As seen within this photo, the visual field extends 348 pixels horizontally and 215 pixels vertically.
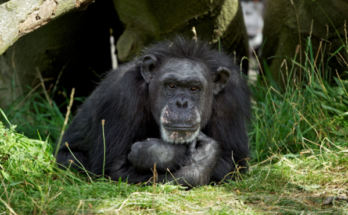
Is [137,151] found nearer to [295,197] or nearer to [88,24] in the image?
[295,197]

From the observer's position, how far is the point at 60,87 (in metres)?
8.23

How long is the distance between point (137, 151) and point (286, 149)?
2259mm

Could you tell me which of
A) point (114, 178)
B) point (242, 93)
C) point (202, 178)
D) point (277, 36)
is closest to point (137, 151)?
point (114, 178)

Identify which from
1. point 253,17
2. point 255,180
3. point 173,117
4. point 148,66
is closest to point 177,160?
point 173,117

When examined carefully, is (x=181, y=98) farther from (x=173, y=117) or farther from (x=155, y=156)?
(x=155, y=156)

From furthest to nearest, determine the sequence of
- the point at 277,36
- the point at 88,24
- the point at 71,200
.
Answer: the point at 88,24, the point at 277,36, the point at 71,200

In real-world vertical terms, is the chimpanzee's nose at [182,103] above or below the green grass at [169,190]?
above

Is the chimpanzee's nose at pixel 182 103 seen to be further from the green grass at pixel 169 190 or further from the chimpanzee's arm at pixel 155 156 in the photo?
the green grass at pixel 169 190

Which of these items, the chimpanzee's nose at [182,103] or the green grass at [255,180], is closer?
the green grass at [255,180]

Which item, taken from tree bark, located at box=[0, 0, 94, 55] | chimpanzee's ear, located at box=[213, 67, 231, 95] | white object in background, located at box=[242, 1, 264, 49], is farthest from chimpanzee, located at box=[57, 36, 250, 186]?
white object in background, located at box=[242, 1, 264, 49]

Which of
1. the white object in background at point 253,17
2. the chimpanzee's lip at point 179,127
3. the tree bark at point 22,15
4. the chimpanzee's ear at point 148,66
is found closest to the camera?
the tree bark at point 22,15

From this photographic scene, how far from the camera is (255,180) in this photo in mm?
4473

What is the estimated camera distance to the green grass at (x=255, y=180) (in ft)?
11.7

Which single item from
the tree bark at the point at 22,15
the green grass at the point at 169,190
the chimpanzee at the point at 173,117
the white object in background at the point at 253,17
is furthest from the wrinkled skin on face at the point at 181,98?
the white object in background at the point at 253,17
